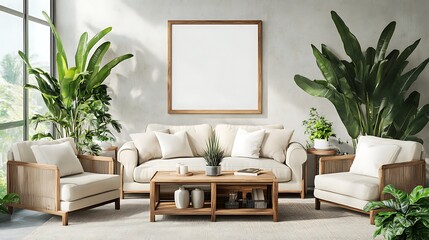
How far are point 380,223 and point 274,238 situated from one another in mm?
948

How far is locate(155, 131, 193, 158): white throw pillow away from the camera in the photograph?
687 centimetres

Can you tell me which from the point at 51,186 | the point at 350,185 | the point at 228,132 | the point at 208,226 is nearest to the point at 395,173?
the point at 350,185

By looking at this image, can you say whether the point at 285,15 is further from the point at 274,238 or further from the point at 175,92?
the point at 274,238

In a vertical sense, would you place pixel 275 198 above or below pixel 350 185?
below

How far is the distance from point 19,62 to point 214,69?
2.58m

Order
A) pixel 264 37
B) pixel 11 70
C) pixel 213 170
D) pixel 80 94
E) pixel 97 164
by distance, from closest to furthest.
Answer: pixel 213 170, pixel 97 164, pixel 11 70, pixel 80 94, pixel 264 37

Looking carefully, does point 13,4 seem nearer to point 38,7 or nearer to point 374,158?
point 38,7

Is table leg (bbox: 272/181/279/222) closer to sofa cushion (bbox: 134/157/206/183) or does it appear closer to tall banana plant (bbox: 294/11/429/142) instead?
sofa cushion (bbox: 134/157/206/183)

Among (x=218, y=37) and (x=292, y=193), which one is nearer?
(x=292, y=193)

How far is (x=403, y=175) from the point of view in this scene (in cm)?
569

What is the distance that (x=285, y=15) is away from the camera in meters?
7.52

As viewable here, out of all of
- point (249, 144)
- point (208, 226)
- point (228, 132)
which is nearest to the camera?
point (208, 226)

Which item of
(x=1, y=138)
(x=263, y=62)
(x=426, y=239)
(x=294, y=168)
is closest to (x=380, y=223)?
(x=426, y=239)

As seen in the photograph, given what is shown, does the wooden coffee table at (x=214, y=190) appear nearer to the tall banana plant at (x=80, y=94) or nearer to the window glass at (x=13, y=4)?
the tall banana plant at (x=80, y=94)
